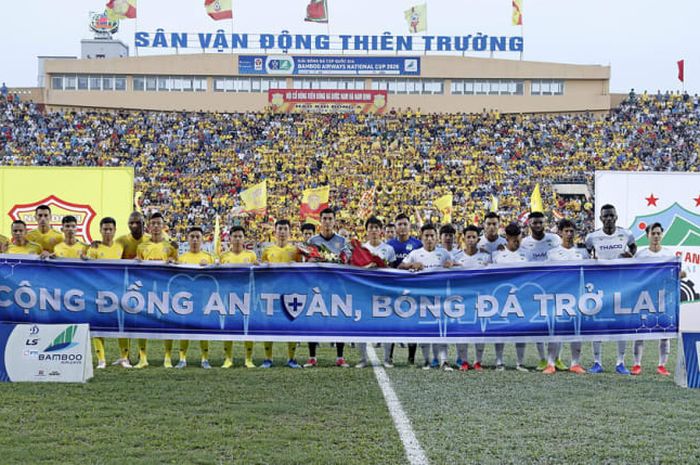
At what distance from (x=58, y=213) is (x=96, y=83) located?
38.8 m

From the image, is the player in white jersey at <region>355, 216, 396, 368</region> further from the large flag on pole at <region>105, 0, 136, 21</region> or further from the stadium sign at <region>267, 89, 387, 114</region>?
the large flag on pole at <region>105, 0, 136, 21</region>

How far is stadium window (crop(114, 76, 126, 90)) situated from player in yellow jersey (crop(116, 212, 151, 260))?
1842 inches

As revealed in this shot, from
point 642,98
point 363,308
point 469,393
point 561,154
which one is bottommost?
point 469,393

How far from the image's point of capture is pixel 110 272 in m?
11.2

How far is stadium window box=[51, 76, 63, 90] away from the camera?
56.7m

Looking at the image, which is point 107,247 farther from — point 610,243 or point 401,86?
point 401,86

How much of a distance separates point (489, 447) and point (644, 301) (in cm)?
500

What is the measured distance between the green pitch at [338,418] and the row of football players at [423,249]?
56cm

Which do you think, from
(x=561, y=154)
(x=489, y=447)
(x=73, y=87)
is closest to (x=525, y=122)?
(x=561, y=154)

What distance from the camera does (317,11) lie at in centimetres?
5703

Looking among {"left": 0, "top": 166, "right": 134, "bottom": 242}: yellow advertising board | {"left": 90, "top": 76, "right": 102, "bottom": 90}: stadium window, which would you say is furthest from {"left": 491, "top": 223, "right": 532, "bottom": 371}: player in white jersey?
{"left": 90, "top": 76, "right": 102, "bottom": 90}: stadium window

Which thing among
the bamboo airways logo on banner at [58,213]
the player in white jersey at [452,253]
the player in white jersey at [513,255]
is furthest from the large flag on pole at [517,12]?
the player in white jersey at [513,255]

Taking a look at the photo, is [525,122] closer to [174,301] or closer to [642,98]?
[642,98]

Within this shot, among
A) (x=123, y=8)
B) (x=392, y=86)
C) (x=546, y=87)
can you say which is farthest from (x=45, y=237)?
(x=546, y=87)
